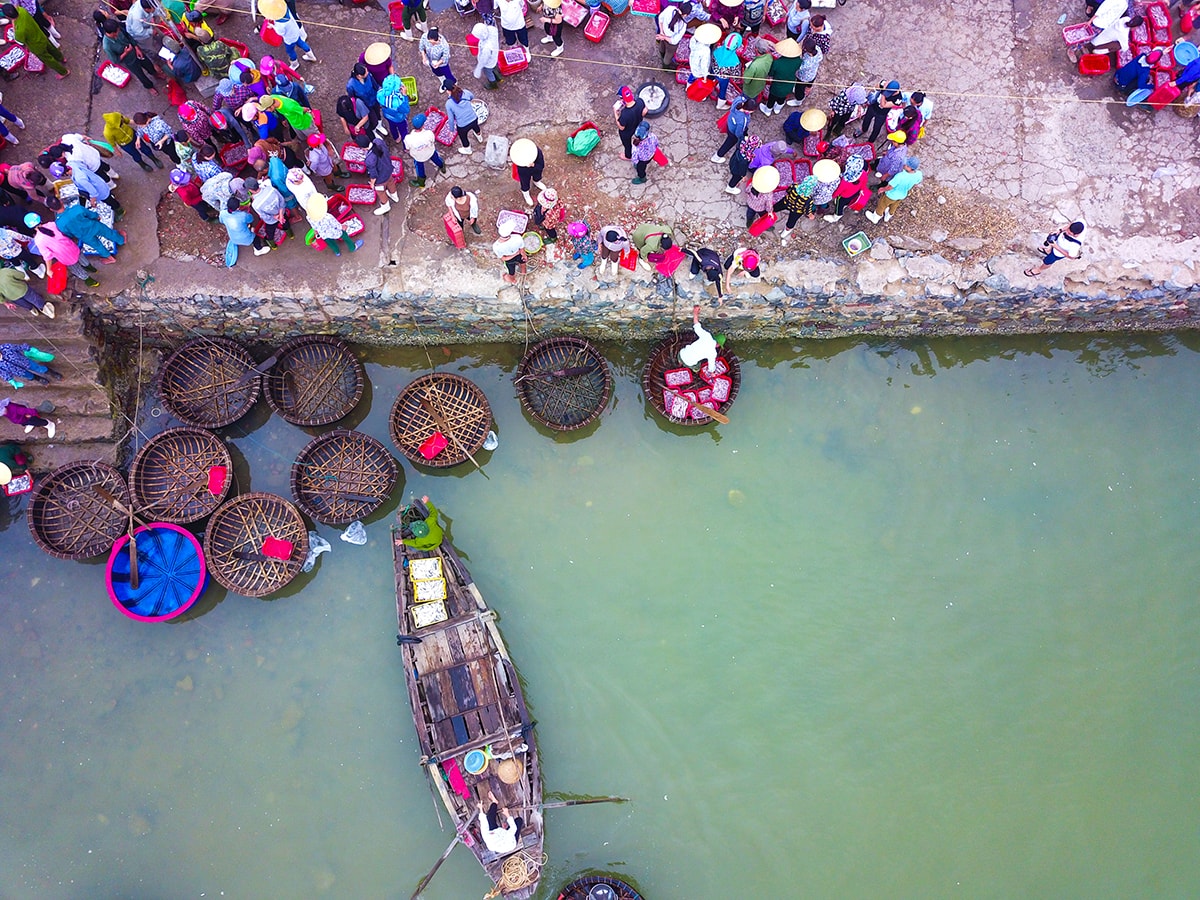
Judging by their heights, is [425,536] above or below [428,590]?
above

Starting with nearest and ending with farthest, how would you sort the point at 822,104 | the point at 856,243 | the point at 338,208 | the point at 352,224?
the point at 352,224 < the point at 338,208 < the point at 856,243 < the point at 822,104

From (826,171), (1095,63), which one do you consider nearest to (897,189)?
(826,171)

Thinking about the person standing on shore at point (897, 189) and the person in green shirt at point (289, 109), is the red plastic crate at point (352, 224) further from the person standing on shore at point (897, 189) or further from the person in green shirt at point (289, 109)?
the person standing on shore at point (897, 189)

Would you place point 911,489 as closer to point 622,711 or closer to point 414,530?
point 622,711

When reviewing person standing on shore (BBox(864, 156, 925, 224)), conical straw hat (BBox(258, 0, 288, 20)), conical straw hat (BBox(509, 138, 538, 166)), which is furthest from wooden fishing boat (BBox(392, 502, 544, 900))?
person standing on shore (BBox(864, 156, 925, 224))

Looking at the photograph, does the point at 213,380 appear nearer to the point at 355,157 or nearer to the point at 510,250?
the point at 355,157

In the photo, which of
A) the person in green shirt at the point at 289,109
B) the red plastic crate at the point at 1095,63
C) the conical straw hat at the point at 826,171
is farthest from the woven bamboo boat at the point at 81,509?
the red plastic crate at the point at 1095,63

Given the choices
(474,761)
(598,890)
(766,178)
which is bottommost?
(598,890)

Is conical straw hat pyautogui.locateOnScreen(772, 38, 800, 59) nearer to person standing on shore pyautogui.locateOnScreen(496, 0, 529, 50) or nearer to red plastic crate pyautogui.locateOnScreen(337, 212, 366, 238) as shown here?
person standing on shore pyautogui.locateOnScreen(496, 0, 529, 50)
